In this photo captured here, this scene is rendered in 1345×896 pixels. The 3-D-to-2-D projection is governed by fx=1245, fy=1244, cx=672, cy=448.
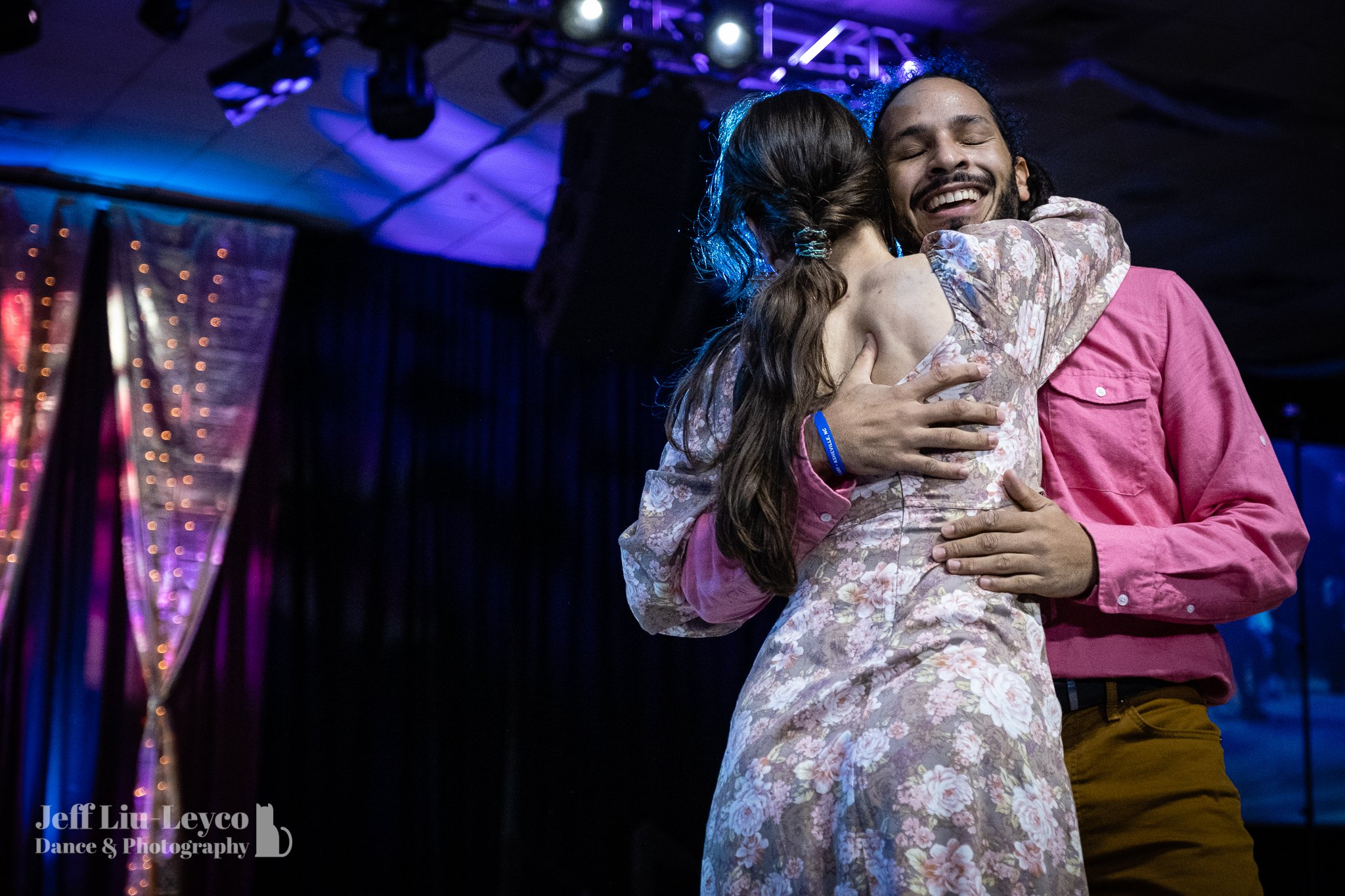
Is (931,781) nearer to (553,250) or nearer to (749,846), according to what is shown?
(749,846)

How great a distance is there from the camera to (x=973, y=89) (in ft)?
5.54

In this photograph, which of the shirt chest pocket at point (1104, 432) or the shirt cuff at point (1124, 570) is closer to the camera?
the shirt cuff at point (1124, 570)

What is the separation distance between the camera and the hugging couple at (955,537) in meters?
1.12

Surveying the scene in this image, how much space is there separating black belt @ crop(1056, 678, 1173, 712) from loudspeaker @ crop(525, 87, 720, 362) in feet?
10.2

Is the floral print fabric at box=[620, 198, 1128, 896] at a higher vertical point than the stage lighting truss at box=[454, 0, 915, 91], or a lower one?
lower

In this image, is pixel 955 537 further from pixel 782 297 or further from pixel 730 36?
pixel 730 36

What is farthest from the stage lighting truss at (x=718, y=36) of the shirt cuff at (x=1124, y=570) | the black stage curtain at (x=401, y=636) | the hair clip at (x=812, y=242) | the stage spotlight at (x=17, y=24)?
the shirt cuff at (x=1124, y=570)

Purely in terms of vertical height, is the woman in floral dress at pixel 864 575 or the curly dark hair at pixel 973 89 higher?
the curly dark hair at pixel 973 89

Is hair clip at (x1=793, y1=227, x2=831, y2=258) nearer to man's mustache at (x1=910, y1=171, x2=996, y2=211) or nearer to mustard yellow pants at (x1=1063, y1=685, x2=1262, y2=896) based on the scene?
man's mustache at (x1=910, y1=171, x2=996, y2=211)

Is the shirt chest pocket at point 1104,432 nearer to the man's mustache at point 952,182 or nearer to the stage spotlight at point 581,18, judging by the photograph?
the man's mustache at point 952,182

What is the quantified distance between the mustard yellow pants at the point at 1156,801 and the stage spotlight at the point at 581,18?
3.41 m

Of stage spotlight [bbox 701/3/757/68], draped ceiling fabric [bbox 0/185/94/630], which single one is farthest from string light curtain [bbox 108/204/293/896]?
stage spotlight [bbox 701/3/757/68]

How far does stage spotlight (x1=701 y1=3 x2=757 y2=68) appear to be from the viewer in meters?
4.38

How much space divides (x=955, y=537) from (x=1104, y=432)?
1.08 feet
